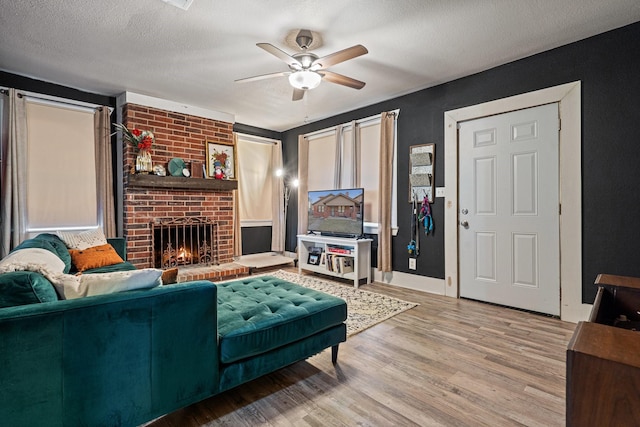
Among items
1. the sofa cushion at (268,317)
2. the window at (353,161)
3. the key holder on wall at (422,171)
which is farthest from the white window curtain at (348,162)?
the sofa cushion at (268,317)

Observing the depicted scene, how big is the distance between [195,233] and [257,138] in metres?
2.10

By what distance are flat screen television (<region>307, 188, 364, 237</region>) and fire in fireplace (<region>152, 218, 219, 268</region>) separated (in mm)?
1538

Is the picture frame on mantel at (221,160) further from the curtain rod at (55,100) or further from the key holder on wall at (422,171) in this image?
the key holder on wall at (422,171)

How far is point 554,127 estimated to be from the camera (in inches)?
113

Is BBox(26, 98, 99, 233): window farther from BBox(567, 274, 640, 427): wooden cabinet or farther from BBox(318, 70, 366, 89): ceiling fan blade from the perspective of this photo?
BBox(567, 274, 640, 427): wooden cabinet

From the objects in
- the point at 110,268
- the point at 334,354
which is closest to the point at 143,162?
the point at 110,268

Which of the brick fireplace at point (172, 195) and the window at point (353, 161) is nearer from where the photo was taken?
the brick fireplace at point (172, 195)

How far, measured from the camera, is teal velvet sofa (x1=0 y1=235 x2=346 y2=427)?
1.12 metres

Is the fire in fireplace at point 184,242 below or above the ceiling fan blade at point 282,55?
below

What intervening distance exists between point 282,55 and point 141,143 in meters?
2.42

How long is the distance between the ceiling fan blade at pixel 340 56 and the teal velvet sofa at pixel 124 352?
76.4 inches

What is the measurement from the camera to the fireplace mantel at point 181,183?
Answer: 3.85m

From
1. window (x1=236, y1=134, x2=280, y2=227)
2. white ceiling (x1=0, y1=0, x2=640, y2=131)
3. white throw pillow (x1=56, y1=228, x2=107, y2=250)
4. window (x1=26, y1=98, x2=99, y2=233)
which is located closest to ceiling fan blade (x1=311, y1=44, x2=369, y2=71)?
white ceiling (x1=0, y1=0, x2=640, y2=131)

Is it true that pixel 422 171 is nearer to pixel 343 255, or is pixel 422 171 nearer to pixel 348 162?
pixel 348 162
